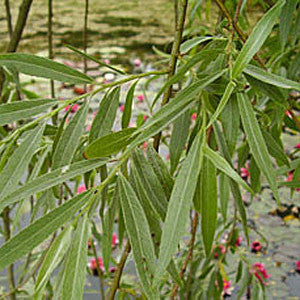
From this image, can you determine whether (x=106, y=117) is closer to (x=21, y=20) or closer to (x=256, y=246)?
(x=21, y=20)

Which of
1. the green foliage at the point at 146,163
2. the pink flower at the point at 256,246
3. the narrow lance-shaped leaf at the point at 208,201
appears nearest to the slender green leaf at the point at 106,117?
the green foliage at the point at 146,163

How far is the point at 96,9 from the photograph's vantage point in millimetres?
→ 4699

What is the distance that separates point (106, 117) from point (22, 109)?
2.6 inches

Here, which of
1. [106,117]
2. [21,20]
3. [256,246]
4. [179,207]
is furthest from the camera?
[256,246]

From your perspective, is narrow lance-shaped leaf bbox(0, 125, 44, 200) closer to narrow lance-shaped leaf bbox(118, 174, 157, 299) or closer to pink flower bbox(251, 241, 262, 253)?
narrow lance-shaped leaf bbox(118, 174, 157, 299)

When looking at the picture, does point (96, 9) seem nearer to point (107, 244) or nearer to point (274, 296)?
point (274, 296)

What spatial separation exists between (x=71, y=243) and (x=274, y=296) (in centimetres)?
126

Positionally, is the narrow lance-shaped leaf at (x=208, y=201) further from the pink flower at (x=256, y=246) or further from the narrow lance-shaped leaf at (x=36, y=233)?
Result: the pink flower at (x=256, y=246)

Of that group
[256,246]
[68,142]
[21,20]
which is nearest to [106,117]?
[68,142]

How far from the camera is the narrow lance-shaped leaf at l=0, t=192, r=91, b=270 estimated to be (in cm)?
26

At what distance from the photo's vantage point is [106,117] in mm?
360

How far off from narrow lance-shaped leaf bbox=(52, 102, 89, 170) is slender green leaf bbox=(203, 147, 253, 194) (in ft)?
0.37

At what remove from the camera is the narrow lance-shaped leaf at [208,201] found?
0.28 m

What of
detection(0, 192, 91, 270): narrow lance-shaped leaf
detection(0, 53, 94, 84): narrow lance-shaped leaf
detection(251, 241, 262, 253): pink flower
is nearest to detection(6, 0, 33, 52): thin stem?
detection(0, 53, 94, 84): narrow lance-shaped leaf
